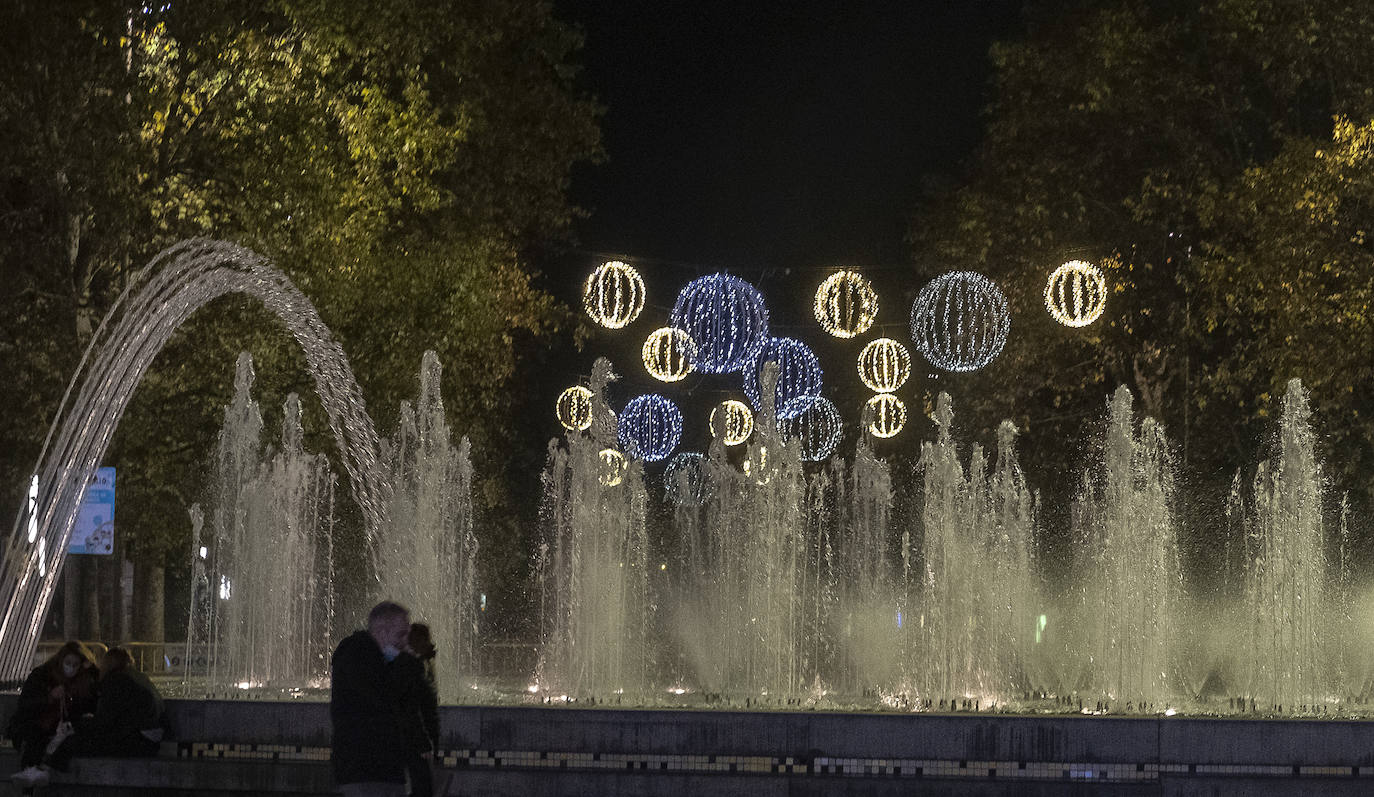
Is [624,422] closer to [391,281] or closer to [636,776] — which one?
[391,281]

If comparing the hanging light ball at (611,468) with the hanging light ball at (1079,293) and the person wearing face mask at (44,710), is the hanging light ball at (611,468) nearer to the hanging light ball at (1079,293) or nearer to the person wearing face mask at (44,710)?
the hanging light ball at (1079,293)

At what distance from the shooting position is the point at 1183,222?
1132 inches

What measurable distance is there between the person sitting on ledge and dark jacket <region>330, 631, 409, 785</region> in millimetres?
4116

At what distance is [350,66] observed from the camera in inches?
967

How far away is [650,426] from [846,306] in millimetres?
8855

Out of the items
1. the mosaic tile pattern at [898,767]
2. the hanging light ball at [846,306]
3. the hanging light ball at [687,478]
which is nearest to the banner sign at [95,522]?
the mosaic tile pattern at [898,767]

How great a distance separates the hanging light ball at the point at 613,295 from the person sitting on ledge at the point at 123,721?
16225 mm

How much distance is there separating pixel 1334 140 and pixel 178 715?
16312 millimetres

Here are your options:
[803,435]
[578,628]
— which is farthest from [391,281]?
[803,435]

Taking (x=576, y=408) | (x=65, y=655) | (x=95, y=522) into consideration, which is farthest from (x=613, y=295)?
(x=65, y=655)

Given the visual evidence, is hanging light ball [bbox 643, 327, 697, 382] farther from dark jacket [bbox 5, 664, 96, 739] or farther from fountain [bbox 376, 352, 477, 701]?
dark jacket [bbox 5, 664, 96, 739]

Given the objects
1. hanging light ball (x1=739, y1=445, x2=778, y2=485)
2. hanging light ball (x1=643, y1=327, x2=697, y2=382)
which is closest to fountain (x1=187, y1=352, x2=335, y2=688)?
hanging light ball (x1=739, y1=445, x2=778, y2=485)

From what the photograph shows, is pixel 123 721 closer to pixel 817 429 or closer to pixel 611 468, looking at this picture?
pixel 611 468

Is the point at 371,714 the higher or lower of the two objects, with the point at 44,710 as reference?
higher
